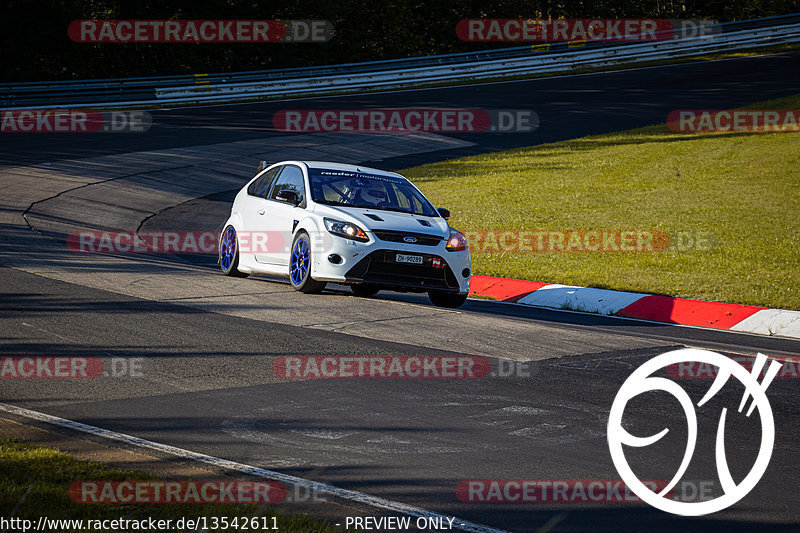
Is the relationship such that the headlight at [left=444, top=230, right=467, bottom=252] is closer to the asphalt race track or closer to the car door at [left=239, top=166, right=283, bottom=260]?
the asphalt race track

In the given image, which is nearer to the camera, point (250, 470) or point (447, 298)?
point (250, 470)

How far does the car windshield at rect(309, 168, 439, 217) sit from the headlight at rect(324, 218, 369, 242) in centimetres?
72

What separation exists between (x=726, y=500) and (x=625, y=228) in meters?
12.5

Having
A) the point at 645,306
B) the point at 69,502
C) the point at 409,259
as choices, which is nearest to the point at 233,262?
the point at 409,259

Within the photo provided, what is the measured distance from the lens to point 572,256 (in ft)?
53.6

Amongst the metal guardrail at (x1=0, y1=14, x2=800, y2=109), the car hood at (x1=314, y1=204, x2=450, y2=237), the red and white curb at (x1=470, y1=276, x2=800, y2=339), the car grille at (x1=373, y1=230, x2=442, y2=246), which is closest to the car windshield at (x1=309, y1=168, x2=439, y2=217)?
the car hood at (x1=314, y1=204, x2=450, y2=237)

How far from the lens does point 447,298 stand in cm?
1224

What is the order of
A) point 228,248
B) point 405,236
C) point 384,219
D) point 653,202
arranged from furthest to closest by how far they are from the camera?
1. point 653,202
2. point 228,248
3. point 384,219
4. point 405,236

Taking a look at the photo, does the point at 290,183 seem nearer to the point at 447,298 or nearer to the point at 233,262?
the point at 233,262

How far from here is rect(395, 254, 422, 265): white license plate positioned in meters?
11.4

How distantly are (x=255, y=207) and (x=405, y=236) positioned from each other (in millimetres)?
2746

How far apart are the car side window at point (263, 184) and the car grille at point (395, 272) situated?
2683mm

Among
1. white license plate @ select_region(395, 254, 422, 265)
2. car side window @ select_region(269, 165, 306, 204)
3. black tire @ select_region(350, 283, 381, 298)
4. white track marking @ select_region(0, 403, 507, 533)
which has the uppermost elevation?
car side window @ select_region(269, 165, 306, 204)

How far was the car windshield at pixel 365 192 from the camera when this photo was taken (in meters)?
12.4
